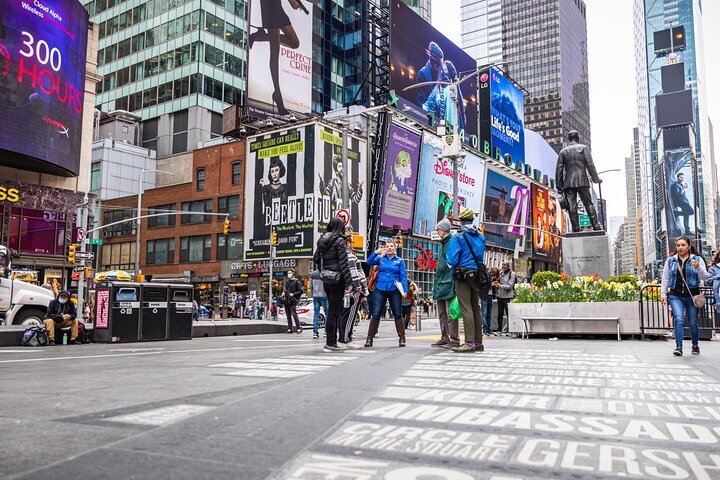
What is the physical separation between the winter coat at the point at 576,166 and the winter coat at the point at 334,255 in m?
11.7

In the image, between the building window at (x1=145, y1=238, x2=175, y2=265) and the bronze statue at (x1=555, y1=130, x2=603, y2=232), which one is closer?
the bronze statue at (x1=555, y1=130, x2=603, y2=232)

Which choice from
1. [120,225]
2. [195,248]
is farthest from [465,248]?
[120,225]

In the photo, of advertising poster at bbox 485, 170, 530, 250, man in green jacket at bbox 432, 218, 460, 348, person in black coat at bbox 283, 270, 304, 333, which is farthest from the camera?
advertising poster at bbox 485, 170, 530, 250

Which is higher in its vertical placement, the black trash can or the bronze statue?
the bronze statue

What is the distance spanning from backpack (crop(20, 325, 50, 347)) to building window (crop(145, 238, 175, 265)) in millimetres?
40425

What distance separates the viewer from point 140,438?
333cm

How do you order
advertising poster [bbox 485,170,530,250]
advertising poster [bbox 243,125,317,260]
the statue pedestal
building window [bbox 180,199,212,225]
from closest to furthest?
the statue pedestal → advertising poster [bbox 243,125,317,260] → building window [bbox 180,199,212,225] → advertising poster [bbox 485,170,530,250]

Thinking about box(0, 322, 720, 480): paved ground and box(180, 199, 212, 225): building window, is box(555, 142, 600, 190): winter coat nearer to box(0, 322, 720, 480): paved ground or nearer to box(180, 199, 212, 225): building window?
box(0, 322, 720, 480): paved ground

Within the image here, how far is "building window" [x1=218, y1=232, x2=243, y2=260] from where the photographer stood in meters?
49.4

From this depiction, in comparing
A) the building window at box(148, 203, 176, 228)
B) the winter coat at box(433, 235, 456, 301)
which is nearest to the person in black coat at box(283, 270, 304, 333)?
the winter coat at box(433, 235, 456, 301)

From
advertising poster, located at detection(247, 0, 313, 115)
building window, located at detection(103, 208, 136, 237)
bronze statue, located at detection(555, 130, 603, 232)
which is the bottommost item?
bronze statue, located at detection(555, 130, 603, 232)

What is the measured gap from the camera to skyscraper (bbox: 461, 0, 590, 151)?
17100cm

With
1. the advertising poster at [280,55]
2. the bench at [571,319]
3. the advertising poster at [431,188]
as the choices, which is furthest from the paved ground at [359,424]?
the advertising poster at [431,188]

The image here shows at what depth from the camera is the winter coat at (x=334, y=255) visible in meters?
9.44
